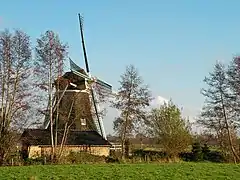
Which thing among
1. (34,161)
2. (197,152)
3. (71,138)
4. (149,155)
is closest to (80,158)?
(34,161)

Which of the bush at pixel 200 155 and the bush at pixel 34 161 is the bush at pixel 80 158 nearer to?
the bush at pixel 34 161

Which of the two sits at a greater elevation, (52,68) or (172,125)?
(52,68)

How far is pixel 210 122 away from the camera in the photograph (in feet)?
140

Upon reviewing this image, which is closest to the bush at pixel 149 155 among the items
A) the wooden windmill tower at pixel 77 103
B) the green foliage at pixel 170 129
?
the green foliage at pixel 170 129

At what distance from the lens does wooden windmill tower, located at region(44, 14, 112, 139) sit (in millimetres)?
40844

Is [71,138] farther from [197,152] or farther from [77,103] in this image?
[197,152]

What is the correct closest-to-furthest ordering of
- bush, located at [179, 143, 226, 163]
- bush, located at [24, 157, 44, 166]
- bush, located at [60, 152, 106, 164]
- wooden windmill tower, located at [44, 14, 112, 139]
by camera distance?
bush, located at [24, 157, 44, 166], bush, located at [60, 152, 106, 164], wooden windmill tower, located at [44, 14, 112, 139], bush, located at [179, 143, 226, 163]

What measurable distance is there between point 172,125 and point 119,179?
84.0ft

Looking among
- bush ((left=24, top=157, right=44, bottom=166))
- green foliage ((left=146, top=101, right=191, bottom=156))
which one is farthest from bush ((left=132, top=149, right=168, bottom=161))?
bush ((left=24, top=157, right=44, bottom=166))

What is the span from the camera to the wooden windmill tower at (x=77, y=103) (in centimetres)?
4084

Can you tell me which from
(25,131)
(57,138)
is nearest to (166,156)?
(57,138)

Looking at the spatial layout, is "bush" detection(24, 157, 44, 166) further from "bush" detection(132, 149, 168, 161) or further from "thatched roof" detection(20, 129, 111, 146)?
"bush" detection(132, 149, 168, 161)

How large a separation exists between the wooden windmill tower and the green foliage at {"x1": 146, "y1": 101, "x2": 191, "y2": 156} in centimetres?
593

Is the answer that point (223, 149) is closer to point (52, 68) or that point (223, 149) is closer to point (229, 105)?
point (229, 105)
